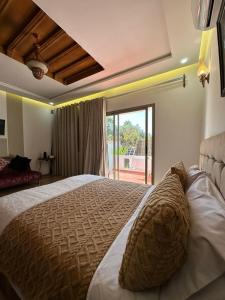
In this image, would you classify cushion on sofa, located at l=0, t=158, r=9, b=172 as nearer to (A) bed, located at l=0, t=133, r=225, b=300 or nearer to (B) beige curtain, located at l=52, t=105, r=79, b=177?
(B) beige curtain, located at l=52, t=105, r=79, b=177

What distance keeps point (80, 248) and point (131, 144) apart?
129 inches

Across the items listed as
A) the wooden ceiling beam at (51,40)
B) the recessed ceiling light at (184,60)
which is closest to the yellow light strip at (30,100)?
the wooden ceiling beam at (51,40)

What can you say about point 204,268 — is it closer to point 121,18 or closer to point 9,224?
point 9,224

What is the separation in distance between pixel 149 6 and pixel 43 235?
248cm

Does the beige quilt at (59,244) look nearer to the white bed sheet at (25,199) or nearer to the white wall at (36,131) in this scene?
the white bed sheet at (25,199)

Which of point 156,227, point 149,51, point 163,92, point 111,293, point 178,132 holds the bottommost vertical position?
point 111,293

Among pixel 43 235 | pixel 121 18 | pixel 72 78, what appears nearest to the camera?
pixel 43 235

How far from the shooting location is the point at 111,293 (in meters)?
0.61

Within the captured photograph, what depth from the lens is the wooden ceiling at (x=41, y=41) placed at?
194cm

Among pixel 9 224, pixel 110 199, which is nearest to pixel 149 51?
pixel 110 199

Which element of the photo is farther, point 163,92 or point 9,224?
point 163,92

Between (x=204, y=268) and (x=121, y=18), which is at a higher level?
(x=121, y=18)

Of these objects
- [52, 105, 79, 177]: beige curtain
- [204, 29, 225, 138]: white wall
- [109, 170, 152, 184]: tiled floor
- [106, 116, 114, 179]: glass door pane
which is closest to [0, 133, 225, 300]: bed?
[204, 29, 225, 138]: white wall

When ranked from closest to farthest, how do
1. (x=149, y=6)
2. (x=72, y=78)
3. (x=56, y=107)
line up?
1. (x=149, y=6)
2. (x=72, y=78)
3. (x=56, y=107)
